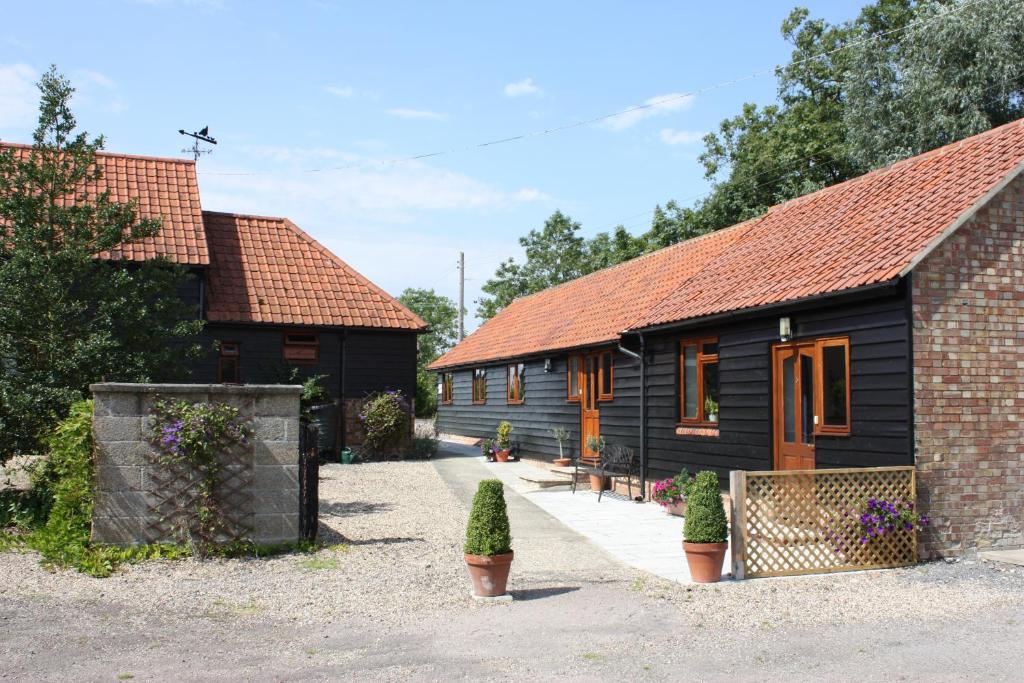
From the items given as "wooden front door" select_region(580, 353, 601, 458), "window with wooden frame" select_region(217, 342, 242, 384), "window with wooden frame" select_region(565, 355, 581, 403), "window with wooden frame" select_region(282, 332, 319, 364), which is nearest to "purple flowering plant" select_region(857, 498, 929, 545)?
"wooden front door" select_region(580, 353, 601, 458)

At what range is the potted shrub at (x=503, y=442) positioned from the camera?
2434 cm

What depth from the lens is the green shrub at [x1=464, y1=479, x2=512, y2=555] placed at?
27.2 feet

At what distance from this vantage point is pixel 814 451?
1203 centimetres

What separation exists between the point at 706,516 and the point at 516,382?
54.2 feet

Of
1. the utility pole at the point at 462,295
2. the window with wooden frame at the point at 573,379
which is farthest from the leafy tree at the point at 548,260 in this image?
the window with wooden frame at the point at 573,379

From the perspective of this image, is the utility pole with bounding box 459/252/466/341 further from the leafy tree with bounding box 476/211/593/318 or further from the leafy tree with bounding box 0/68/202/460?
the leafy tree with bounding box 0/68/202/460

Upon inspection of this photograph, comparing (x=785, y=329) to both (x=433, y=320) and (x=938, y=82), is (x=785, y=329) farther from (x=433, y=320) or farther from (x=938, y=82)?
(x=433, y=320)

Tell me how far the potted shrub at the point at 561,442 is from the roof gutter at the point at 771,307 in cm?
496

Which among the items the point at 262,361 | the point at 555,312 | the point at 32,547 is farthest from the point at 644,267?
the point at 32,547

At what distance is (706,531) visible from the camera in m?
9.18

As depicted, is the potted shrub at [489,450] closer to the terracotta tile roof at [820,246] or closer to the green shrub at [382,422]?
the green shrub at [382,422]

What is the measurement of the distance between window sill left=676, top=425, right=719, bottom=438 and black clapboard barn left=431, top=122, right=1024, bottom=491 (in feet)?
0.09

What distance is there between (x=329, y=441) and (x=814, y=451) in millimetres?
14127

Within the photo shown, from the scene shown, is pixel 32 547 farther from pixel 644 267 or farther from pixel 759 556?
pixel 644 267
